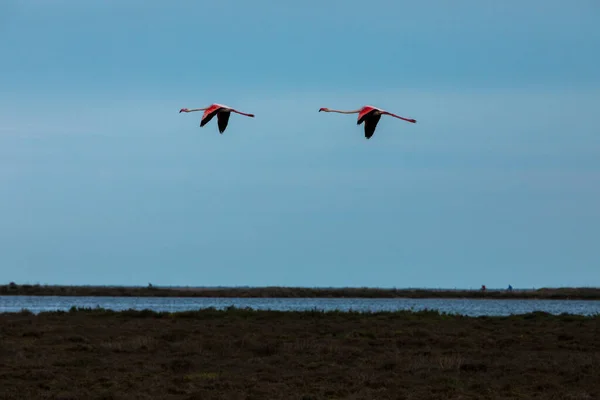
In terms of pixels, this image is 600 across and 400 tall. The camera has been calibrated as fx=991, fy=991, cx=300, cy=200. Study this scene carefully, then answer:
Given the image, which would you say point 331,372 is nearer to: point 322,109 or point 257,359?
point 257,359

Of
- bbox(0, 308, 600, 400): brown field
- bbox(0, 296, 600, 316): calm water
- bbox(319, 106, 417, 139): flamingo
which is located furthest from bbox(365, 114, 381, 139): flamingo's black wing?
bbox(0, 296, 600, 316): calm water

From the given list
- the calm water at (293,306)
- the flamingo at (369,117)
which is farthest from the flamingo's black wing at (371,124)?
the calm water at (293,306)

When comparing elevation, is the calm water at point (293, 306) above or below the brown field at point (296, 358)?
above

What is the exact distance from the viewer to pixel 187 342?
2966 centimetres

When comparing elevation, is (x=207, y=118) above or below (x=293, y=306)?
above

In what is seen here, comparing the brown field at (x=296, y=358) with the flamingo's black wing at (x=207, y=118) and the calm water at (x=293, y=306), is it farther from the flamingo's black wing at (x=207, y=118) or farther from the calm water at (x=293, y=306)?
the calm water at (x=293, y=306)

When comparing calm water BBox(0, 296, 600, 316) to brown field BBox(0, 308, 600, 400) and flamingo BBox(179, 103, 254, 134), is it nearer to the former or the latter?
brown field BBox(0, 308, 600, 400)

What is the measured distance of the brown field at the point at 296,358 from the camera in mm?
21562

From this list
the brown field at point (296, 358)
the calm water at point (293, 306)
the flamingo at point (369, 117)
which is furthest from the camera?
the calm water at point (293, 306)

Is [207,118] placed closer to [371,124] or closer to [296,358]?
[371,124]

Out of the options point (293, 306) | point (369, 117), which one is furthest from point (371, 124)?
point (293, 306)

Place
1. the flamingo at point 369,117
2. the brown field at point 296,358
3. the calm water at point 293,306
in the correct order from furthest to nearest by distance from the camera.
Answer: the calm water at point 293,306, the brown field at point 296,358, the flamingo at point 369,117

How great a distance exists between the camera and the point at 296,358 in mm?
26594

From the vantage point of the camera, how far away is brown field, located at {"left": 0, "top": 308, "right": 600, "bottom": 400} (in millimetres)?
21562
